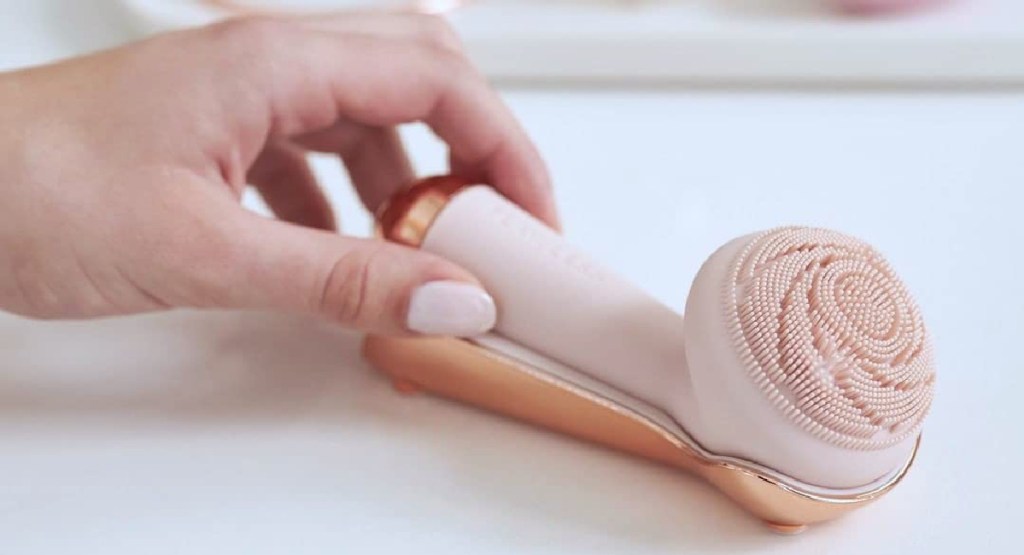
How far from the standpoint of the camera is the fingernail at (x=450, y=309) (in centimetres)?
48

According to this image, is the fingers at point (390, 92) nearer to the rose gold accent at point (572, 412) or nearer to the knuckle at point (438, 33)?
the knuckle at point (438, 33)


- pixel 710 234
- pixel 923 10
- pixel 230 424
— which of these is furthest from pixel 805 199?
pixel 230 424

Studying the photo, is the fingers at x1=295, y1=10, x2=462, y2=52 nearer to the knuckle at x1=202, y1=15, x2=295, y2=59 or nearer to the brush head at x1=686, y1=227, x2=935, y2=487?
the knuckle at x1=202, y1=15, x2=295, y2=59

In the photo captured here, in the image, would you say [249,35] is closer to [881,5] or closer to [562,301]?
[562,301]

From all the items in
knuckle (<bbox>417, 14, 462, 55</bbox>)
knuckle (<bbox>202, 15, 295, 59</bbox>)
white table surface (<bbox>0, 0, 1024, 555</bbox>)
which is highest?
knuckle (<bbox>202, 15, 295, 59</bbox>)

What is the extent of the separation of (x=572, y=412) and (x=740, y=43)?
33 cm

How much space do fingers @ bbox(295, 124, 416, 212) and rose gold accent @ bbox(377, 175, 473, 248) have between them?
0.09m

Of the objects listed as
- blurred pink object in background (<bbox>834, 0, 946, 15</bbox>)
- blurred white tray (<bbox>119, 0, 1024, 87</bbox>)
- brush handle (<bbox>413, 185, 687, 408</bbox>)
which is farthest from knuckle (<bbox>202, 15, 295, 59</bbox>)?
blurred pink object in background (<bbox>834, 0, 946, 15</bbox>)

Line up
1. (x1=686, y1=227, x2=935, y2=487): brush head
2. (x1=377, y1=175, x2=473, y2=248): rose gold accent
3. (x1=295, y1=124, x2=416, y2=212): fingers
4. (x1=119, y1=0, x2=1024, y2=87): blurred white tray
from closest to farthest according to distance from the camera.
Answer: (x1=686, y1=227, x2=935, y2=487): brush head, (x1=377, y1=175, x2=473, y2=248): rose gold accent, (x1=295, y1=124, x2=416, y2=212): fingers, (x1=119, y1=0, x2=1024, y2=87): blurred white tray

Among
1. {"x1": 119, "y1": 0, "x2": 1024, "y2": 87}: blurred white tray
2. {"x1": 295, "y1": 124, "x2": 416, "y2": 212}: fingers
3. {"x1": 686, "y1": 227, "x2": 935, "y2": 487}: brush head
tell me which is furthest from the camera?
{"x1": 119, "y1": 0, "x2": 1024, "y2": 87}: blurred white tray

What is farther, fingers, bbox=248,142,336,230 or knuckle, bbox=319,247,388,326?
fingers, bbox=248,142,336,230

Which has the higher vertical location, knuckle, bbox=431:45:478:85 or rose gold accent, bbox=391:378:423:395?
knuckle, bbox=431:45:478:85

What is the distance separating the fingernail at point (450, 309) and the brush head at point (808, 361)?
10 cm

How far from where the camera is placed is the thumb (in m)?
0.47
